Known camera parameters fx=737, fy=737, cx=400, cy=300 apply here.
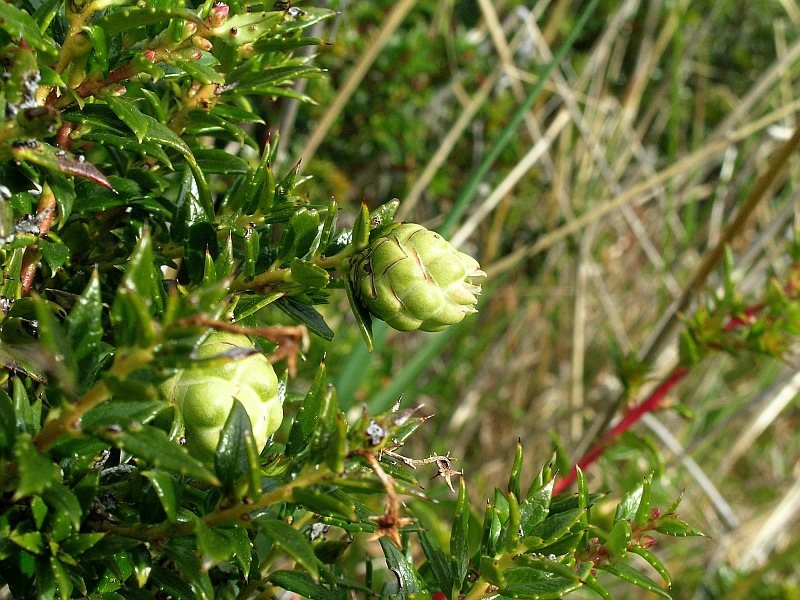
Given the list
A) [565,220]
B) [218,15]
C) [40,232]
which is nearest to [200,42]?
[218,15]

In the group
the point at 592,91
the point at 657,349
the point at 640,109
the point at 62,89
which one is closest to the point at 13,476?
the point at 62,89

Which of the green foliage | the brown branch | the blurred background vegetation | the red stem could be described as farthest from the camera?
the blurred background vegetation

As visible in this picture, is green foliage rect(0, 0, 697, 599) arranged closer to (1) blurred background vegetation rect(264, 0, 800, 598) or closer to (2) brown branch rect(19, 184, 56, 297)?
(2) brown branch rect(19, 184, 56, 297)

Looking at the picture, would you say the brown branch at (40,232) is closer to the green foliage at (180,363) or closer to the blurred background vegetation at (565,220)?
the green foliage at (180,363)

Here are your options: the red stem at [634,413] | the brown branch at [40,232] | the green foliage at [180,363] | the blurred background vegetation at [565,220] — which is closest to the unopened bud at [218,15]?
the green foliage at [180,363]

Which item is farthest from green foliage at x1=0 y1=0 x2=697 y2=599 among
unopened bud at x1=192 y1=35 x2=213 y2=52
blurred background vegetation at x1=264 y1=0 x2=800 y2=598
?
blurred background vegetation at x1=264 y1=0 x2=800 y2=598

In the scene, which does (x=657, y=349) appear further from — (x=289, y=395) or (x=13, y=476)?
(x=13, y=476)
